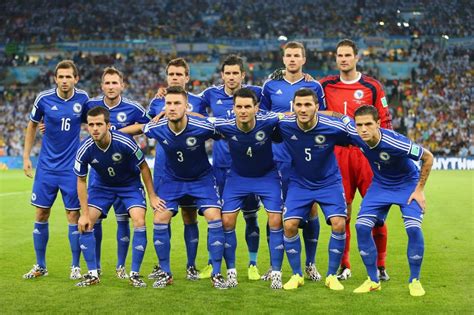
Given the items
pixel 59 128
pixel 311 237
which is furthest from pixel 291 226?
pixel 59 128

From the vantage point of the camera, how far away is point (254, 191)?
775 cm

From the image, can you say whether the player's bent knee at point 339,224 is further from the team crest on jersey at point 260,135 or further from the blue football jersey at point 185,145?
the blue football jersey at point 185,145

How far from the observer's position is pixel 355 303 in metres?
6.75

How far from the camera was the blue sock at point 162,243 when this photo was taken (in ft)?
25.2

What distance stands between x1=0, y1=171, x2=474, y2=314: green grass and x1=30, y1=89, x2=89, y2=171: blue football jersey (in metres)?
1.32

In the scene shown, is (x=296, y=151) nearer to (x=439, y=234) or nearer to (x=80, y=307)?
(x=80, y=307)

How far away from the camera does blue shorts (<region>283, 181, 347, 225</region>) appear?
7.54m

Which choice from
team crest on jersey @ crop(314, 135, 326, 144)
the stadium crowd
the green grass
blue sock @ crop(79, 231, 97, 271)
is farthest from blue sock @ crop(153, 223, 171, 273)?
the stadium crowd

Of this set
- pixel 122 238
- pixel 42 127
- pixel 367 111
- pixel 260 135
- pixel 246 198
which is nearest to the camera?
pixel 367 111

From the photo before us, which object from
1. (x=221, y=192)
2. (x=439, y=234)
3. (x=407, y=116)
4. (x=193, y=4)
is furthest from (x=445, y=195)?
(x=193, y=4)

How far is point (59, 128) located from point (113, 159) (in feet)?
3.16

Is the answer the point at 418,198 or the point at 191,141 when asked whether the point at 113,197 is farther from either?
the point at 418,198

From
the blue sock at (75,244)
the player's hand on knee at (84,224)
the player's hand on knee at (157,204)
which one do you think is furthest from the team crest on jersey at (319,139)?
the blue sock at (75,244)

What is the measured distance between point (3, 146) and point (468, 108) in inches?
926
